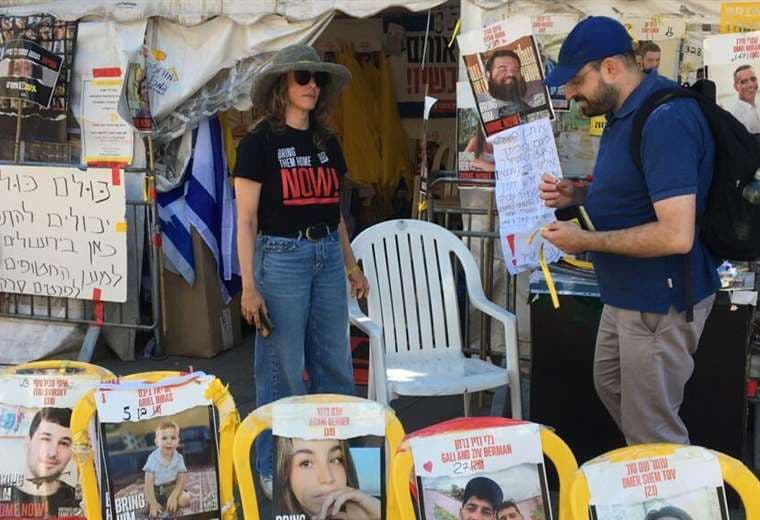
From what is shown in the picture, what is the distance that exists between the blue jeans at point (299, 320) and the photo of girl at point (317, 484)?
1065mm

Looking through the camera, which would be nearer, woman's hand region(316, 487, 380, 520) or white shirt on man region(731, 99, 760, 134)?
woman's hand region(316, 487, 380, 520)

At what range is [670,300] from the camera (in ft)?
9.03

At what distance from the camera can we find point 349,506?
2406 mm

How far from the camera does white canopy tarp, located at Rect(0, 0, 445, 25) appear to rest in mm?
4844

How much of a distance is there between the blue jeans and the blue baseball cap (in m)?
1.26

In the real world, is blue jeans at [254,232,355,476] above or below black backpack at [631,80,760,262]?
below

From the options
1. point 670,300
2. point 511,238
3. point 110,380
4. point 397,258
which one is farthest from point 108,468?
point 511,238

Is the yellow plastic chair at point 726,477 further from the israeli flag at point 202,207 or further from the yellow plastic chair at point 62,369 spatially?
the israeli flag at point 202,207

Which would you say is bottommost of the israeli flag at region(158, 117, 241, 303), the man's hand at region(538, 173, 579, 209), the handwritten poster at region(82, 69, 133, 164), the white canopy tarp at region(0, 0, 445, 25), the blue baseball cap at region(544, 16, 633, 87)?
the israeli flag at region(158, 117, 241, 303)

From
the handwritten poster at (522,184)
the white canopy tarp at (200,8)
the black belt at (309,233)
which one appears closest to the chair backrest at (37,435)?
the black belt at (309,233)

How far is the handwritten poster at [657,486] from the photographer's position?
2148mm

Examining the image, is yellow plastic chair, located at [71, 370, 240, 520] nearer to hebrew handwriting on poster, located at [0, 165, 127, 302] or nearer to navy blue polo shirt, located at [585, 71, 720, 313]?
navy blue polo shirt, located at [585, 71, 720, 313]

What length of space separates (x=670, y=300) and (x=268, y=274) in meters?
1.51

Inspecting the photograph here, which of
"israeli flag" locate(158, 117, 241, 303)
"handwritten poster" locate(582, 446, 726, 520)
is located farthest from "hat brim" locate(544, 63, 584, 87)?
"israeli flag" locate(158, 117, 241, 303)
